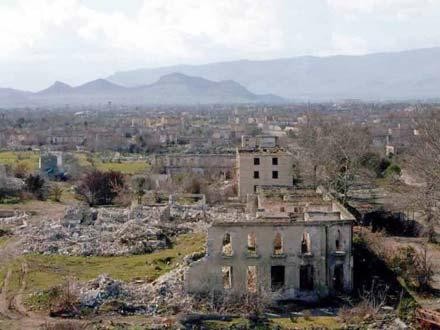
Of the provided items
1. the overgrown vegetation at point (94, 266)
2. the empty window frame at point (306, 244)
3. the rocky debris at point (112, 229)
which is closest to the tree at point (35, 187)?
the rocky debris at point (112, 229)

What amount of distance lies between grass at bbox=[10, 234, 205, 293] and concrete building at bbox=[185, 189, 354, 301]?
3.80 m

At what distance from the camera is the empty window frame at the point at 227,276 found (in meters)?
29.6

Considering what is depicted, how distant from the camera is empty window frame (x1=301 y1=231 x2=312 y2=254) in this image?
29709 millimetres

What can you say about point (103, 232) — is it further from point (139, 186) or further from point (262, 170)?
point (139, 186)

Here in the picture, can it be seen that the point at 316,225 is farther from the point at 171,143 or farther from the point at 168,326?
the point at 171,143

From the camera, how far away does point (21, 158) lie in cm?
9056

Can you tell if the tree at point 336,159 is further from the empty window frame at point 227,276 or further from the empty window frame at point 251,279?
the empty window frame at point 227,276

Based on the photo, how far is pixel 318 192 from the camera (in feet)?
131

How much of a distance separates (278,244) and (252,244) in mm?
1107

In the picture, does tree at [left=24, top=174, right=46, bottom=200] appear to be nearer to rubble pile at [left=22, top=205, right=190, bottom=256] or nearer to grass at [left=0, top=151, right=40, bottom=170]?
rubble pile at [left=22, top=205, right=190, bottom=256]

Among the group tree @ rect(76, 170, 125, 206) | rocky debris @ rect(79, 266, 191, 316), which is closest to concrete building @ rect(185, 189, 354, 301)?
rocky debris @ rect(79, 266, 191, 316)

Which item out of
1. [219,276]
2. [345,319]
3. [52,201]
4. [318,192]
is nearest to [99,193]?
[52,201]

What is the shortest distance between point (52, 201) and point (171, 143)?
6037 centimetres

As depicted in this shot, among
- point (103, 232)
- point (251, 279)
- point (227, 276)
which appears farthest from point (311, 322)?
point (103, 232)
